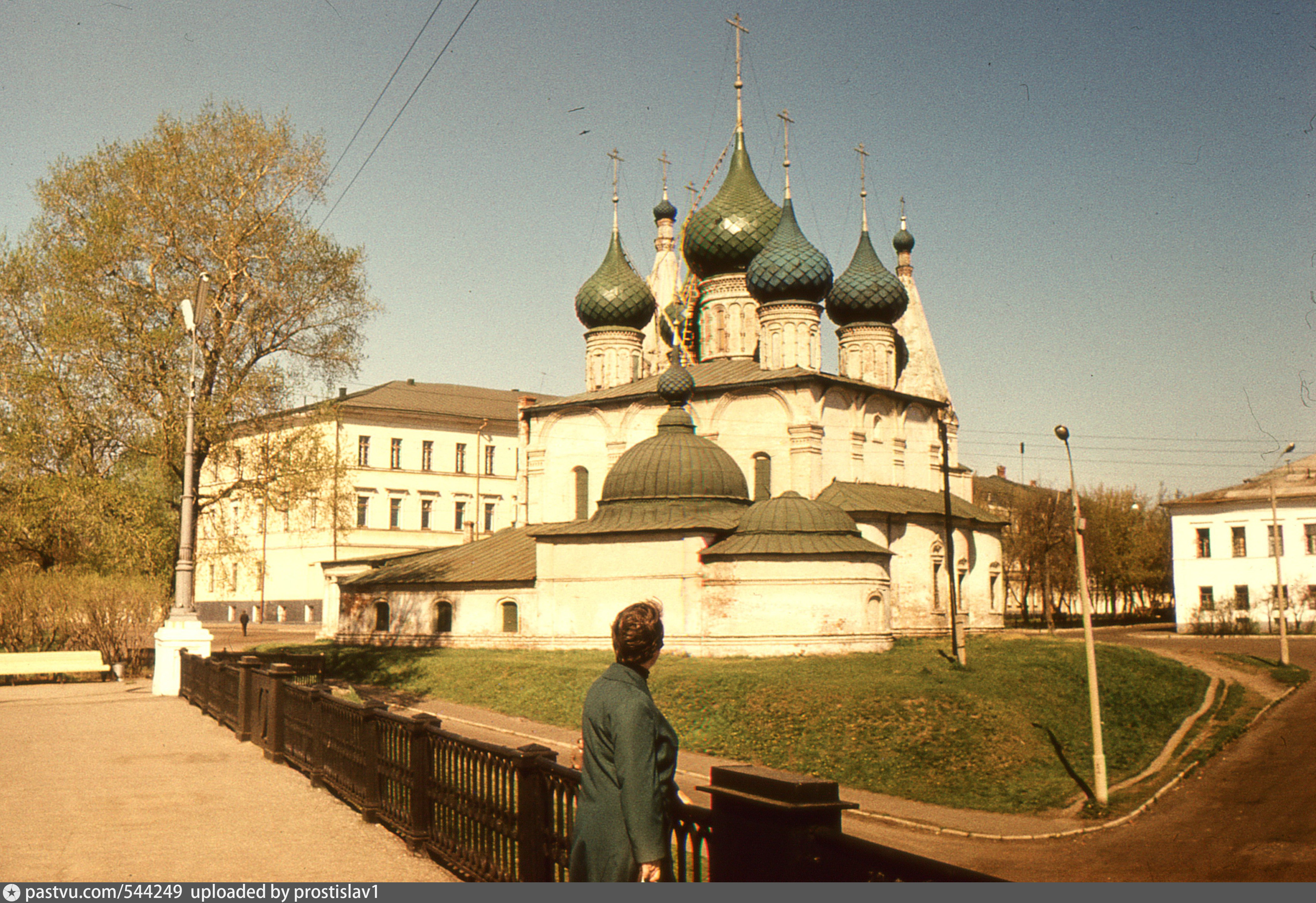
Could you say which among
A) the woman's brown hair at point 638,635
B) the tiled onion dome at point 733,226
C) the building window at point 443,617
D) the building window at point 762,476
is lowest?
the building window at point 443,617

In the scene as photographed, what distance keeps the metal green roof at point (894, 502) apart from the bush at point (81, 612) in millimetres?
17149

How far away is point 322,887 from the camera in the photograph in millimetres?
6215

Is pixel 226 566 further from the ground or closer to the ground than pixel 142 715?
further from the ground

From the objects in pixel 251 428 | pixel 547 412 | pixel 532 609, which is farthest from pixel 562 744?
pixel 547 412

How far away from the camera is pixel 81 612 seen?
21734mm

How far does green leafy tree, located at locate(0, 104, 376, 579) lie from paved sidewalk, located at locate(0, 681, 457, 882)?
8812 millimetres

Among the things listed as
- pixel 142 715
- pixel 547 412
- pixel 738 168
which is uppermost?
pixel 738 168

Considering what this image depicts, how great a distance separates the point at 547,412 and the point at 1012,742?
73.6ft

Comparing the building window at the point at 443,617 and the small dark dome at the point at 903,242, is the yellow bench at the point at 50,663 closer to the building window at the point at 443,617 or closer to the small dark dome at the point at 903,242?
the building window at the point at 443,617

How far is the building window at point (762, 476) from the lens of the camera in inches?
1316

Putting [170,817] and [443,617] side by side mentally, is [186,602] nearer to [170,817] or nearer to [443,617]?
[170,817]

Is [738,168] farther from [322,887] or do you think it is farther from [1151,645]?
[322,887]

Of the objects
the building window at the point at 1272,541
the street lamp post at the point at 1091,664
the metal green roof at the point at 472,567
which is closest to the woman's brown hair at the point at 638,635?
the street lamp post at the point at 1091,664

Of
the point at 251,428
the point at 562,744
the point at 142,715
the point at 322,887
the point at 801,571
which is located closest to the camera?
the point at 322,887
